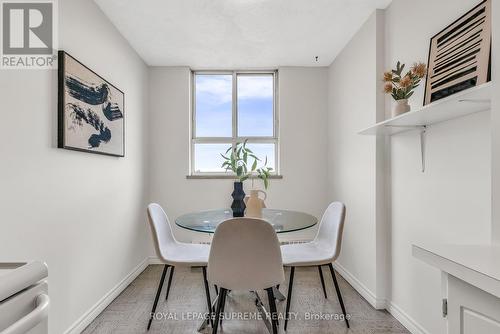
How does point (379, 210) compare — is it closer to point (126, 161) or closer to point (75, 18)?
point (126, 161)

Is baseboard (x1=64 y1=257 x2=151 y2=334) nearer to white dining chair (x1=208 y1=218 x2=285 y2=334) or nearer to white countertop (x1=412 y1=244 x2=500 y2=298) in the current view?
white dining chair (x1=208 y1=218 x2=285 y2=334)

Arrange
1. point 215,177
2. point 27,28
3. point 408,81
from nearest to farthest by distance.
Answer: point 27,28
point 408,81
point 215,177

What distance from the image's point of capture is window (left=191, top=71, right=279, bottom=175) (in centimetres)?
378

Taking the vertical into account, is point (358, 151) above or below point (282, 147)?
below

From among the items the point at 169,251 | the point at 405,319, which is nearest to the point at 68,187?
the point at 169,251

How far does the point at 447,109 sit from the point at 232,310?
2.09m

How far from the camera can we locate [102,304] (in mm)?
2334

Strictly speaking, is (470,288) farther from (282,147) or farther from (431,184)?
(282,147)

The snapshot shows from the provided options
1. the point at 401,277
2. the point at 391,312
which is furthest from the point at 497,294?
the point at 391,312

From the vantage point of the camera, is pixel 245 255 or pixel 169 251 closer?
pixel 245 255

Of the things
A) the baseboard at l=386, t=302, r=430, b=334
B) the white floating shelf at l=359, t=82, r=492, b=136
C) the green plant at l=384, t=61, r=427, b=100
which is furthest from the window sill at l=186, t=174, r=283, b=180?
the green plant at l=384, t=61, r=427, b=100

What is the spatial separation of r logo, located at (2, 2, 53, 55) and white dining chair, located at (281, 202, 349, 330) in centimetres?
208

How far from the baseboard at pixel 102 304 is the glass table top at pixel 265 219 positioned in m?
0.94

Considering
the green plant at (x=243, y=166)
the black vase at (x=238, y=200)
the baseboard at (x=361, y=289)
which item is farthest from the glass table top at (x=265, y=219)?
the baseboard at (x=361, y=289)
